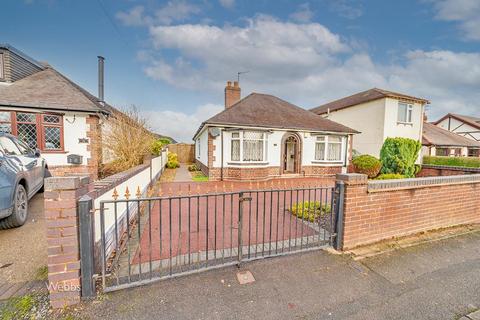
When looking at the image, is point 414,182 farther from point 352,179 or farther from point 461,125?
point 461,125

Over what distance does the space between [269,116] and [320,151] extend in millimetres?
3999

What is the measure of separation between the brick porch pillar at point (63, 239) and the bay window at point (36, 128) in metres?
10.6

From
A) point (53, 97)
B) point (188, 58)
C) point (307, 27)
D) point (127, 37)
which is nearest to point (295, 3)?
point (307, 27)

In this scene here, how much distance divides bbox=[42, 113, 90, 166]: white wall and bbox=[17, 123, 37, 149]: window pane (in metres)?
0.75

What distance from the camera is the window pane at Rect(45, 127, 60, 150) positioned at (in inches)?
390

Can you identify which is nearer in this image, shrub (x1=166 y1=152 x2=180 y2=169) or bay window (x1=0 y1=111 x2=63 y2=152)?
bay window (x1=0 y1=111 x2=63 y2=152)

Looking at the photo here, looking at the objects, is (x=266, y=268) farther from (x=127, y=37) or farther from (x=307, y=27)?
(x=127, y=37)

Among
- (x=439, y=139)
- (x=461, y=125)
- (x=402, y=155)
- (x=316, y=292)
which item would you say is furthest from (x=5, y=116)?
(x=461, y=125)

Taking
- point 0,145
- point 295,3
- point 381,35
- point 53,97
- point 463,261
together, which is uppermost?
point 295,3

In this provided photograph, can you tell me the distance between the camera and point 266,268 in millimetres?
3084

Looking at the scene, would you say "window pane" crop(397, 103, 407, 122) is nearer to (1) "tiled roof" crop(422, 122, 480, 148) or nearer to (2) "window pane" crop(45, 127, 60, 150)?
(1) "tiled roof" crop(422, 122, 480, 148)

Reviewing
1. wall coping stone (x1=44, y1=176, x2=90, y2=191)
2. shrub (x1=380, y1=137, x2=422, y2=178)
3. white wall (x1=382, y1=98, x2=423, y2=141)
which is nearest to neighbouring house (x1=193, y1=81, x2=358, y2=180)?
shrub (x1=380, y1=137, x2=422, y2=178)

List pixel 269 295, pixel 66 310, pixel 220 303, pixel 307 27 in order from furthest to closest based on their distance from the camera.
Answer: pixel 307 27
pixel 269 295
pixel 220 303
pixel 66 310

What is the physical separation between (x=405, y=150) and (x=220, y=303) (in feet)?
41.9
